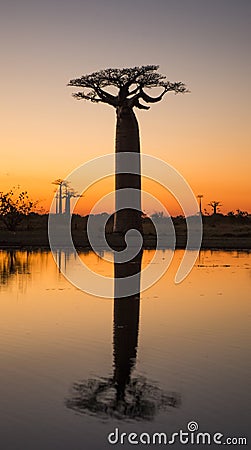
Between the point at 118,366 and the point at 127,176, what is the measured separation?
28835mm

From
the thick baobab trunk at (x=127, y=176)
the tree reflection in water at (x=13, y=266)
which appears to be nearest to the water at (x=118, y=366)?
the tree reflection in water at (x=13, y=266)

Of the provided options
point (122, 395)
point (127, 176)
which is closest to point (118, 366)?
point (122, 395)

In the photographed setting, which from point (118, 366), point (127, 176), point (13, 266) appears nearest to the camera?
point (118, 366)

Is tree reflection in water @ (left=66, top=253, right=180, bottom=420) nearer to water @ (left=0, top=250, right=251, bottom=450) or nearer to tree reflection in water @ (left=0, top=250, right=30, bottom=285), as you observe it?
water @ (left=0, top=250, right=251, bottom=450)

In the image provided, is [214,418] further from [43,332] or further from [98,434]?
[43,332]

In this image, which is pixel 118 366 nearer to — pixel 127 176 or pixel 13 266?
pixel 13 266

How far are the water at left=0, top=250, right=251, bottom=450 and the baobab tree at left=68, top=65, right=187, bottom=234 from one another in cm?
2156

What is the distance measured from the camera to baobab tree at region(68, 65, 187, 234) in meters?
35.2

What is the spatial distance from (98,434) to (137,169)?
104 ft

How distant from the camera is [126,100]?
120ft

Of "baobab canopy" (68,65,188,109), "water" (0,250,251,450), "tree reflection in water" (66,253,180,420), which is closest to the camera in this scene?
"water" (0,250,251,450)

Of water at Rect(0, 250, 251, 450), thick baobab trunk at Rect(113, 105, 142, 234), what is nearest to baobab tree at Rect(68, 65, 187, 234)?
thick baobab trunk at Rect(113, 105, 142, 234)

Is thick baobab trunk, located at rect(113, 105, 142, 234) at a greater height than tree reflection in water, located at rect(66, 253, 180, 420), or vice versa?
thick baobab trunk, located at rect(113, 105, 142, 234)

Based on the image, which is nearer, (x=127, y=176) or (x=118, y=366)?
(x=118, y=366)
